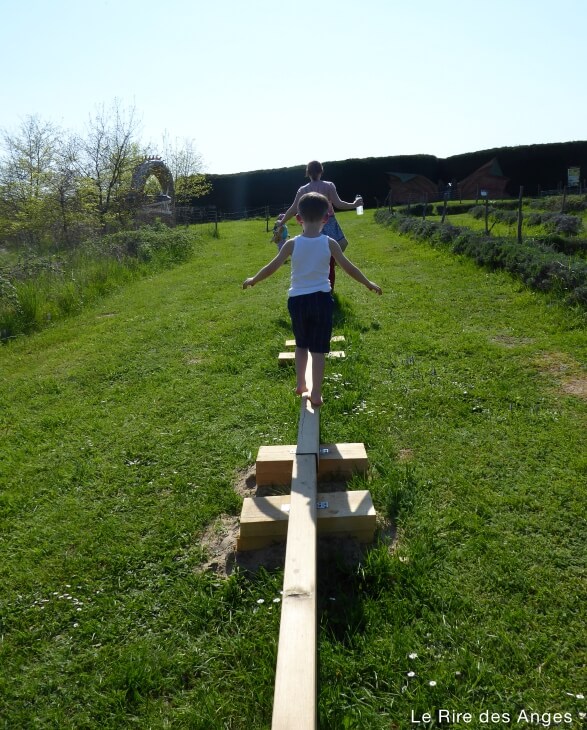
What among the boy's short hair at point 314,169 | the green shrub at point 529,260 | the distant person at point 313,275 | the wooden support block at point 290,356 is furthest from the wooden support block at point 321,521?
the green shrub at point 529,260

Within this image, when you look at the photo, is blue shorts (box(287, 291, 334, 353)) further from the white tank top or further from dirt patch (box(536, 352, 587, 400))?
dirt patch (box(536, 352, 587, 400))

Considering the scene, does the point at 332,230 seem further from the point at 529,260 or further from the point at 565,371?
the point at 529,260

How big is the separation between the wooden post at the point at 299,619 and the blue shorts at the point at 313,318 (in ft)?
3.02

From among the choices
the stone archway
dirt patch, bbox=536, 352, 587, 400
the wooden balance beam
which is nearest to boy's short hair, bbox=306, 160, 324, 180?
dirt patch, bbox=536, 352, 587, 400

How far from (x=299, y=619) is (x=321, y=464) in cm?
157

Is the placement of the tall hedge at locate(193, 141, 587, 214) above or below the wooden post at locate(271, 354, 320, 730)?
above

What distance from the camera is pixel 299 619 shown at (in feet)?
6.81

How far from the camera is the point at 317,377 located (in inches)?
155

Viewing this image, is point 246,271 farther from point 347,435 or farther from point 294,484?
point 294,484

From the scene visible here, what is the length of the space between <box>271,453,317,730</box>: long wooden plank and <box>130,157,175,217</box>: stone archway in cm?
2080

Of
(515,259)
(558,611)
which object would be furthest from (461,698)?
(515,259)

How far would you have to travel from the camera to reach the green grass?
2.14 meters

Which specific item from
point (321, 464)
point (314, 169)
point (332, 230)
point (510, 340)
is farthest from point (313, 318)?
point (332, 230)

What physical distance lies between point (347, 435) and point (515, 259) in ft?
21.3
